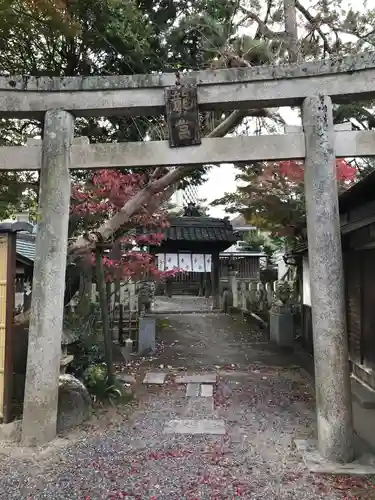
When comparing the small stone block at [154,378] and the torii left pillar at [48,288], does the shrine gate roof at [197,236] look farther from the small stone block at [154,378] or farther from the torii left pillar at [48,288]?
the torii left pillar at [48,288]

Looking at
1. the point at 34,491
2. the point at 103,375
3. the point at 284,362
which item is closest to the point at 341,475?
the point at 34,491

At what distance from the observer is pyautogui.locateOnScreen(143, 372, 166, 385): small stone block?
27.1 feet

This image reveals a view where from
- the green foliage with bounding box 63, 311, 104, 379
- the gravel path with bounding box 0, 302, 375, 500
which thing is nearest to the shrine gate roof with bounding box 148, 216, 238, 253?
the green foliage with bounding box 63, 311, 104, 379

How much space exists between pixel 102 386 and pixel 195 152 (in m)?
4.07

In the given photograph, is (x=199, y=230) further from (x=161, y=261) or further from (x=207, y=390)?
(x=207, y=390)

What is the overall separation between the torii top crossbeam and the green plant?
4081mm

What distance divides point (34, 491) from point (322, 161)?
4.73m

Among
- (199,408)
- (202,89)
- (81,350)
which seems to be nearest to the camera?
(202,89)

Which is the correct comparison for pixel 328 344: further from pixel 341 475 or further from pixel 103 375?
pixel 103 375

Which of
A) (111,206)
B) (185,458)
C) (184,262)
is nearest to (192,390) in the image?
(185,458)

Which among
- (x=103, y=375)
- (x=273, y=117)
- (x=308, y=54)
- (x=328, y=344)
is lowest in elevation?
(x=103, y=375)

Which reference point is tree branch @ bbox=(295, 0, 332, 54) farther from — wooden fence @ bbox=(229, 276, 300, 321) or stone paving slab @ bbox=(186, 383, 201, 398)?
stone paving slab @ bbox=(186, 383, 201, 398)

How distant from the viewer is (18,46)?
8297 mm

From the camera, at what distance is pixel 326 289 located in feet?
15.9
